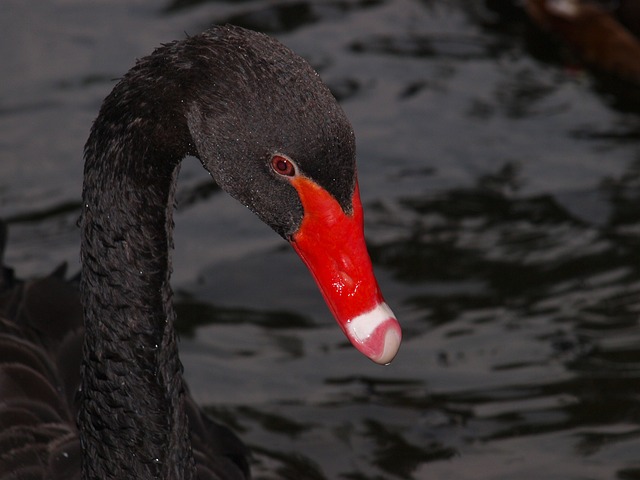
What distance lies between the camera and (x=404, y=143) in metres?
5.92

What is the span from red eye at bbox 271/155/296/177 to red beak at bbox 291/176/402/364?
0.02 metres

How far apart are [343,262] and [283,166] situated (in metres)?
0.24

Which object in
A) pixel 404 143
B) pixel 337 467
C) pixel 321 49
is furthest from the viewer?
pixel 321 49

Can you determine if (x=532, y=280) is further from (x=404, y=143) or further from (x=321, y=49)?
(x=321, y=49)

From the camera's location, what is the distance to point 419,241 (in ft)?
17.5

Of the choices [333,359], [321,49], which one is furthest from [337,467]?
[321,49]

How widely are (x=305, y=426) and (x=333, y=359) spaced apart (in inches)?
15.7

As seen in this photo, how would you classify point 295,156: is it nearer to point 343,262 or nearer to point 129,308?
point 343,262

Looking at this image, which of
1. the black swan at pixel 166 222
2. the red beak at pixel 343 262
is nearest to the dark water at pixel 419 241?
the black swan at pixel 166 222

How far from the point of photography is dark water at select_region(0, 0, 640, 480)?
14.4 feet

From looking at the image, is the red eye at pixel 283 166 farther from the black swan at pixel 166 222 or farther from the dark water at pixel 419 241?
the dark water at pixel 419 241

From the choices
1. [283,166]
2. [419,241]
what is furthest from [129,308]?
[419,241]

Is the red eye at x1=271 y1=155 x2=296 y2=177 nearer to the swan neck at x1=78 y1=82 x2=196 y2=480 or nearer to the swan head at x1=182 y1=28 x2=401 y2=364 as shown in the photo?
the swan head at x1=182 y1=28 x2=401 y2=364

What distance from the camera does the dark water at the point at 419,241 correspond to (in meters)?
4.40
